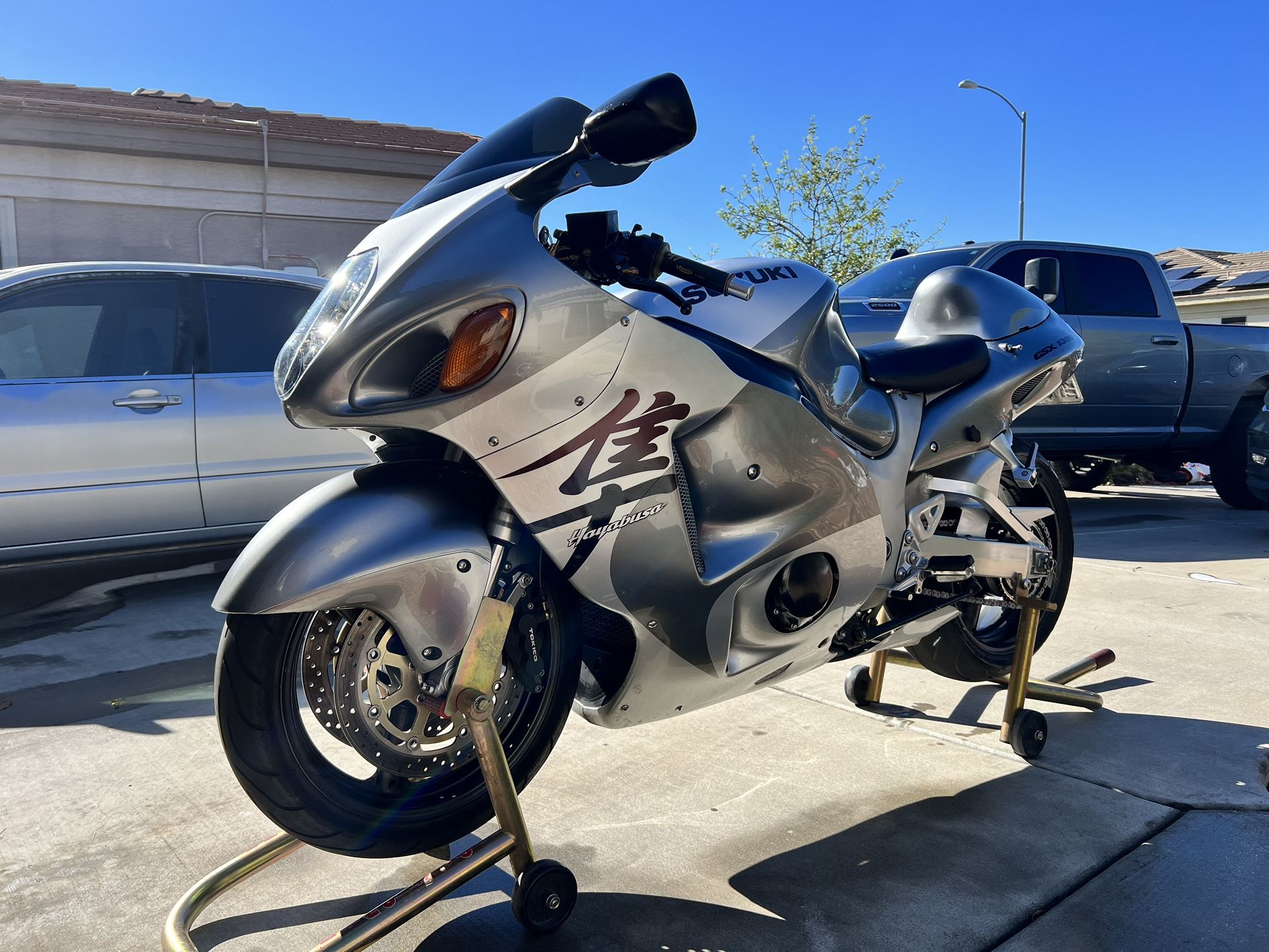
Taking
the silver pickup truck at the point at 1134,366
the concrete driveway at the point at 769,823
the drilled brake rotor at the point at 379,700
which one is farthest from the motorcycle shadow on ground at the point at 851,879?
the silver pickup truck at the point at 1134,366

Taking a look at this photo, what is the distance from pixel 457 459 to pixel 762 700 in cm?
192

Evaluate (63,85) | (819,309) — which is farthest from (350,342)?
(63,85)

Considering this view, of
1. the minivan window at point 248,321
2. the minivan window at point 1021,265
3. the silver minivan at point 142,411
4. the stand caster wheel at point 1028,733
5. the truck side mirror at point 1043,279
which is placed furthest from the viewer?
the minivan window at point 1021,265

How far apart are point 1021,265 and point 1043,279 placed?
13.8 feet

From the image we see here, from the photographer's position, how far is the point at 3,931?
88.0 inches

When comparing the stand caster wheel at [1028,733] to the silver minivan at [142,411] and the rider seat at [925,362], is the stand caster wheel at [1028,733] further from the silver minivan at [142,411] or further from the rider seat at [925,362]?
the silver minivan at [142,411]

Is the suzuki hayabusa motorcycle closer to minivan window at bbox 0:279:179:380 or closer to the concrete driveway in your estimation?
the concrete driveway

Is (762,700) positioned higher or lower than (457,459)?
lower

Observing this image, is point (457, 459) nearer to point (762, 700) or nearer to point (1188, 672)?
point (762, 700)

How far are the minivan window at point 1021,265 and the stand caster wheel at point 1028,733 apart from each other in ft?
Result: 17.0

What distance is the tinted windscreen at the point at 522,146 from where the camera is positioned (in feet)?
7.41

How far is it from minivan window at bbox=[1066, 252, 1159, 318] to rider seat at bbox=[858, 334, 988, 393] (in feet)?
18.5

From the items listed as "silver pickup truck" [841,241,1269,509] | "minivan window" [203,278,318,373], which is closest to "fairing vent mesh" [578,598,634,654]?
"minivan window" [203,278,318,373]

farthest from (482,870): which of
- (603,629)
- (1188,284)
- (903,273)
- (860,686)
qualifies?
(1188,284)
